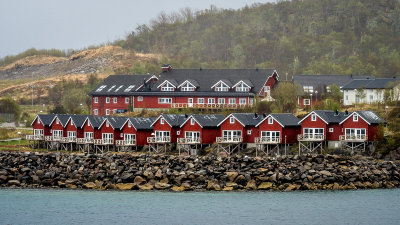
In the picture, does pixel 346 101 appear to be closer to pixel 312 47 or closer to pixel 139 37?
pixel 312 47

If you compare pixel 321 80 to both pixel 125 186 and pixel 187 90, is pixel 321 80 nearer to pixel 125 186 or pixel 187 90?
pixel 187 90

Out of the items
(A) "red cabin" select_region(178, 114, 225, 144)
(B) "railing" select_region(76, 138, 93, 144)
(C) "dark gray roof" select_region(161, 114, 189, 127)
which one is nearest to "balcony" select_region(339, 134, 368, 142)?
(A) "red cabin" select_region(178, 114, 225, 144)

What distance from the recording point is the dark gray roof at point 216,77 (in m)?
87.8

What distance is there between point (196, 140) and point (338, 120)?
39.2 feet

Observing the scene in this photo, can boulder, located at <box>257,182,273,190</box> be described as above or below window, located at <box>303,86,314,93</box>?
below

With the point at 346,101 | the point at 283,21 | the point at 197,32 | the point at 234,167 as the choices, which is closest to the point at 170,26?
the point at 197,32

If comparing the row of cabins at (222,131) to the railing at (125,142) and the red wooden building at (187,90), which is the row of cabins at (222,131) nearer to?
the railing at (125,142)

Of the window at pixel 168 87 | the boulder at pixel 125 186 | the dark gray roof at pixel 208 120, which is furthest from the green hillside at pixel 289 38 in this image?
the boulder at pixel 125 186

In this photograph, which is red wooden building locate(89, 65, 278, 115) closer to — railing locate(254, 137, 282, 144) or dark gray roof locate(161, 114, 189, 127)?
dark gray roof locate(161, 114, 189, 127)

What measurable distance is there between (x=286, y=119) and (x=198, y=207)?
2053 centimetres

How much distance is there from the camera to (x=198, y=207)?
1960 inches

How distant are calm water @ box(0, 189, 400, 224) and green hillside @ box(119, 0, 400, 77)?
2548 inches

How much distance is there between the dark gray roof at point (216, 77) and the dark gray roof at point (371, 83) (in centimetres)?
915

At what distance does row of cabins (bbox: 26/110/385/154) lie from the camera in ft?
215
